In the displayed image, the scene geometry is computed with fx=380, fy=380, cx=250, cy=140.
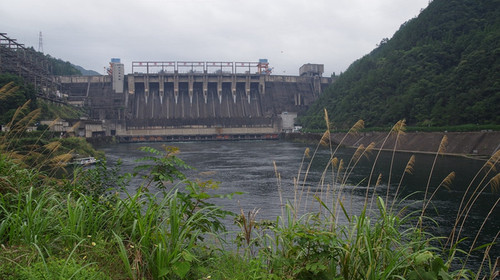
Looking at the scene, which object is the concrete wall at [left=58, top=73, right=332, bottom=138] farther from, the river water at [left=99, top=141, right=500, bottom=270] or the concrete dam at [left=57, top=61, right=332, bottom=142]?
the river water at [left=99, top=141, right=500, bottom=270]

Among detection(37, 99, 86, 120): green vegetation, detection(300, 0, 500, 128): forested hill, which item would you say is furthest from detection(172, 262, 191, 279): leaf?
detection(37, 99, 86, 120): green vegetation

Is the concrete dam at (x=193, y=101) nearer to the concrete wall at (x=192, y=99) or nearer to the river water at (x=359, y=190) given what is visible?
the concrete wall at (x=192, y=99)

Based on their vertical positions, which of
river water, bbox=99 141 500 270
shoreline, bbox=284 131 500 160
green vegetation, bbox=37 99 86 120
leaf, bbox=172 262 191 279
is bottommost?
river water, bbox=99 141 500 270

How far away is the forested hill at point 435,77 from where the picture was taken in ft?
142

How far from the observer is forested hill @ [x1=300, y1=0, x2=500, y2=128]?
43.3 metres

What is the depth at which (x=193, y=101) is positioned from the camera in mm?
91188

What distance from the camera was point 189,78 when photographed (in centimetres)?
9069

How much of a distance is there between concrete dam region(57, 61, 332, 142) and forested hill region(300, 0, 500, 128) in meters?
12.7

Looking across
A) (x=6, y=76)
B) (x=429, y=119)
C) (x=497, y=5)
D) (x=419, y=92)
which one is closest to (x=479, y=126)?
(x=429, y=119)

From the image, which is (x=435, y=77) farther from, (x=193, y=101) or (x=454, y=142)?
(x=193, y=101)

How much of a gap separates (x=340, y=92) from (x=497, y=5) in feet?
99.2

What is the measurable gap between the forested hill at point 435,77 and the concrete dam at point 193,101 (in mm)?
12673

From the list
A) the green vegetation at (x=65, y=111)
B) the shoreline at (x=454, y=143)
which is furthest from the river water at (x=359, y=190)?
the green vegetation at (x=65, y=111)

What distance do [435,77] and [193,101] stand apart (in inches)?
2170
